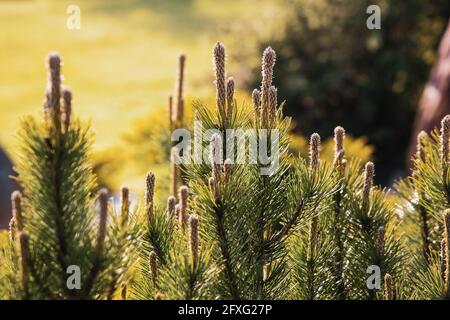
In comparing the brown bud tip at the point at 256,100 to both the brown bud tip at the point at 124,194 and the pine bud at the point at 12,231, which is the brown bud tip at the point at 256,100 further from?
the pine bud at the point at 12,231

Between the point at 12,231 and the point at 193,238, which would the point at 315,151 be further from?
the point at 12,231

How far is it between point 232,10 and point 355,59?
14.9m

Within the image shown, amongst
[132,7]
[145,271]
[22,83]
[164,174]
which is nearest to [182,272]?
[145,271]

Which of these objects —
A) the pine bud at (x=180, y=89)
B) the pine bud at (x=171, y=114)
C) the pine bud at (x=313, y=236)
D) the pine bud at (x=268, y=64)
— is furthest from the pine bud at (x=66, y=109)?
the pine bud at (x=171, y=114)

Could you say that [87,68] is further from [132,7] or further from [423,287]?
[423,287]

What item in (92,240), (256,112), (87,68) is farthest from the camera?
(87,68)

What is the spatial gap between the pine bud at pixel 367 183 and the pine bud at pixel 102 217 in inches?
42.0

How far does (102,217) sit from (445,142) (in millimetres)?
1352

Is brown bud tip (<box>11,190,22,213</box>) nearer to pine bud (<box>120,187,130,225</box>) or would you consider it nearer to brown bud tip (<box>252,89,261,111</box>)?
pine bud (<box>120,187,130,225</box>)

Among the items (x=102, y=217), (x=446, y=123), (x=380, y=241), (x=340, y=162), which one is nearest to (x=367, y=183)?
(x=340, y=162)

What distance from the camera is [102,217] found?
2387 mm

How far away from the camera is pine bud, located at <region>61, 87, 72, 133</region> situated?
2.31m

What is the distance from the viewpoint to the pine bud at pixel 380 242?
293cm

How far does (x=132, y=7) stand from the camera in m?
30.9
